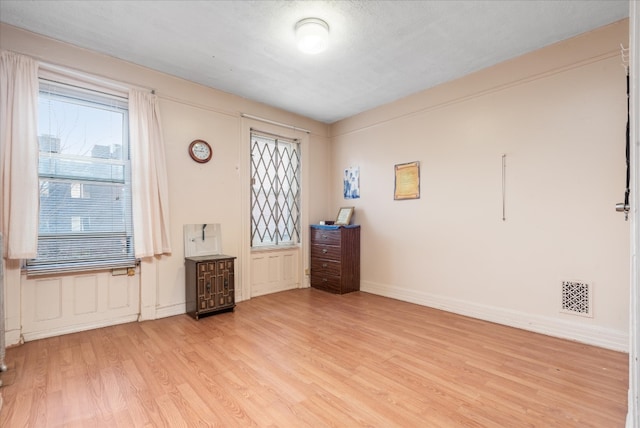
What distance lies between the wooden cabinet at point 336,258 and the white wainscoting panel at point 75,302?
235 cm

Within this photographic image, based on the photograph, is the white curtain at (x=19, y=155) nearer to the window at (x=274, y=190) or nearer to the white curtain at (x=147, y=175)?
the white curtain at (x=147, y=175)

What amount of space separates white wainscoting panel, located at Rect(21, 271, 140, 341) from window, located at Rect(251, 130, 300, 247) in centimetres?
160

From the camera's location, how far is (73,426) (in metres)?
1.60

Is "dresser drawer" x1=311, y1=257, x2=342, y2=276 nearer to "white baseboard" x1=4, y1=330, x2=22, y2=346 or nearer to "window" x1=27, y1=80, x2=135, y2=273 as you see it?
"window" x1=27, y1=80, x2=135, y2=273

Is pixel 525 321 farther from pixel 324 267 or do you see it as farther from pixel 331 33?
pixel 331 33

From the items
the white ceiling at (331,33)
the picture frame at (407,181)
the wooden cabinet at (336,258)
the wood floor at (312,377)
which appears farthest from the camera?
the wooden cabinet at (336,258)

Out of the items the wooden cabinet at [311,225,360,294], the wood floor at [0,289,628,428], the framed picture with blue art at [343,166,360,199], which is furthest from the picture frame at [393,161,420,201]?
the wood floor at [0,289,628,428]

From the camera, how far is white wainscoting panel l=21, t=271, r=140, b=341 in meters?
2.61

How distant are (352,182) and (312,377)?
3.10 m

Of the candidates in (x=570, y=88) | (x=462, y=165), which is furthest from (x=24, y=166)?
(x=570, y=88)

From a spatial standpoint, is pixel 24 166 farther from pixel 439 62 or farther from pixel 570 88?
pixel 570 88

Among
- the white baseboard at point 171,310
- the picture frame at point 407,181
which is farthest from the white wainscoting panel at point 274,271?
the picture frame at point 407,181

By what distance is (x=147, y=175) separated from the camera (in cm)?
310

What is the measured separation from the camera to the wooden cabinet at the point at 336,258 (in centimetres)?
428
